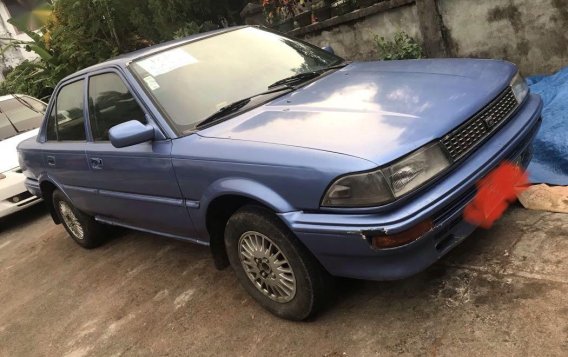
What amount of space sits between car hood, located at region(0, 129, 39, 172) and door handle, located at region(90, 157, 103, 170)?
342cm

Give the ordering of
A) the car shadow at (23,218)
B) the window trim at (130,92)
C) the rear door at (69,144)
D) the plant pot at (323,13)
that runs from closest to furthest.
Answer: the window trim at (130,92) → the rear door at (69,144) → the plant pot at (323,13) → the car shadow at (23,218)

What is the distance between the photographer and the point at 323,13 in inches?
272

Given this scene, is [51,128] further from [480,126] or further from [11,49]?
→ [11,49]

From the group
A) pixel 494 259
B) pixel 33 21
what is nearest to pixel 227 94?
pixel 494 259

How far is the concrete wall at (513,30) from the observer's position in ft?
16.4

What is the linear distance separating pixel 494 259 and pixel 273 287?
129cm

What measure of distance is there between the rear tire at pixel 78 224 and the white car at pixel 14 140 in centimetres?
179

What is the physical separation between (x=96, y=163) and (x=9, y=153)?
391 cm

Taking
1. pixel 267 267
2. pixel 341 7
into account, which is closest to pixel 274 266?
pixel 267 267

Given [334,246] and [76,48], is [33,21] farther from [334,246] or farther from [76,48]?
[334,246]

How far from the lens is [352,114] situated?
285cm

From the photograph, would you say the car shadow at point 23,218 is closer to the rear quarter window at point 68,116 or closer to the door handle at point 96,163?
the rear quarter window at point 68,116

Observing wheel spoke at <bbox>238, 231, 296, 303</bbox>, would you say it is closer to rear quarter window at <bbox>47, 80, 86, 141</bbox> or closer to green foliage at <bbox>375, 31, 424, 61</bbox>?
rear quarter window at <bbox>47, 80, 86, 141</bbox>

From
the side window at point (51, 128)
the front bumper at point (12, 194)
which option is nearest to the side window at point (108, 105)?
the side window at point (51, 128)
